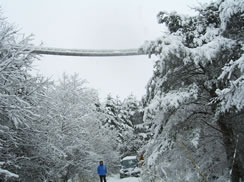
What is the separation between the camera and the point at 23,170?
8203 mm

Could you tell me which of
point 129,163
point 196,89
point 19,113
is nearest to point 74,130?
point 129,163

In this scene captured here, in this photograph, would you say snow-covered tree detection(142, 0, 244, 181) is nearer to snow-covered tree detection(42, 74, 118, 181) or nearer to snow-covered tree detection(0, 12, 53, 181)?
snow-covered tree detection(0, 12, 53, 181)

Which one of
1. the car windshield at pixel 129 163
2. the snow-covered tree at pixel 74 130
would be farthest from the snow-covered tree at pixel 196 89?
the car windshield at pixel 129 163

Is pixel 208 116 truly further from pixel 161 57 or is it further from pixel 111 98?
pixel 111 98

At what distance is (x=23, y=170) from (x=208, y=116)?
6265 mm

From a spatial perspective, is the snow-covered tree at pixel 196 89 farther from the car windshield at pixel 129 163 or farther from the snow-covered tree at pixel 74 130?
the car windshield at pixel 129 163

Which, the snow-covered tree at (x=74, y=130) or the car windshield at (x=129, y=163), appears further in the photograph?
the car windshield at (x=129, y=163)

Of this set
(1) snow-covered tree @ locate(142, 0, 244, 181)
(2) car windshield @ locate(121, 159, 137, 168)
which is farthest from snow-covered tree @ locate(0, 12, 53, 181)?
(2) car windshield @ locate(121, 159, 137, 168)

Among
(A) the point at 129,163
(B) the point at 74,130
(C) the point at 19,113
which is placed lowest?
(A) the point at 129,163

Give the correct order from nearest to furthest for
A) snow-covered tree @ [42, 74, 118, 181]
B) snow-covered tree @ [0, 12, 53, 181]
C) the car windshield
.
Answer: snow-covered tree @ [0, 12, 53, 181]
snow-covered tree @ [42, 74, 118, 181]
the car windshield

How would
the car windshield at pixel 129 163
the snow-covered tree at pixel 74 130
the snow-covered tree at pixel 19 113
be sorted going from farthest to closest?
1. the car windshield at pixel 129 163
2. the snow-covered tree at pixel 74 130
3. the snow-covered tree at pixel 19 113

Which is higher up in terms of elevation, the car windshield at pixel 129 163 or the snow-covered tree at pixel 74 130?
the snow-covered tree at pixel 74 130

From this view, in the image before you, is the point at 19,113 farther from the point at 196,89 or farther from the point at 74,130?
the point at 74,130

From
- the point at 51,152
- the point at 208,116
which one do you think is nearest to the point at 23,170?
the point at 51,152
